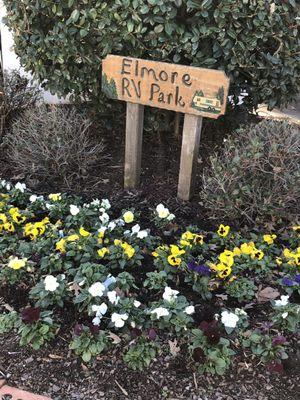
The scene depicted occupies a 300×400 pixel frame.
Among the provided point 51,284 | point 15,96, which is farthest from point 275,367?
point 15,96

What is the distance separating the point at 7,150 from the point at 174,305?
7.20 feet

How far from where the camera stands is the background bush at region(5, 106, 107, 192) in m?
3.62

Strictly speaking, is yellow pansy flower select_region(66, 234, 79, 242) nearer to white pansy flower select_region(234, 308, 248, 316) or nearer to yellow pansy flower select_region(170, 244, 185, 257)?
yellow pansy flower select_region(170, 244, 185, 257)

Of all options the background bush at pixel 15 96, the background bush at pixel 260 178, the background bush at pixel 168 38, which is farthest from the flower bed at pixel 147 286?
the background bush at pixel 15 96

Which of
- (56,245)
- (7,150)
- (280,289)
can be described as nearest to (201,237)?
(280,289)

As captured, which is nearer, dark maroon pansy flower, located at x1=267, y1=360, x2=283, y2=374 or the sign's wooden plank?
dark maroon pansy flower, located at x1=267, y1=360, x2=283, y2=374

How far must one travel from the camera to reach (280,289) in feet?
8.93

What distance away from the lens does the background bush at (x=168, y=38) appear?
3113 millimetres

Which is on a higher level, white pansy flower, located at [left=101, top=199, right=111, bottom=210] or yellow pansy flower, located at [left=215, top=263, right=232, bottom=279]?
yellow pansy flower, located at [left=215, top=263, right=232, bottom=279]

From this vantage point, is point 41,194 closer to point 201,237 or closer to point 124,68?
point 124,68

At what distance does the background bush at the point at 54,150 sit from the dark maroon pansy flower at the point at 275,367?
2.00m

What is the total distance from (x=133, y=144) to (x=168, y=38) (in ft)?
2.51

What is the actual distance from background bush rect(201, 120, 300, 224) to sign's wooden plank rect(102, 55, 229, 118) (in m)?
0.32

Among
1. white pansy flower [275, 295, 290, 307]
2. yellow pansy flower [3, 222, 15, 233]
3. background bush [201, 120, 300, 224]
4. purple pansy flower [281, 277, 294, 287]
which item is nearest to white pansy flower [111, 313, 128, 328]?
white pansy flower [275, 295, 290, 307]
